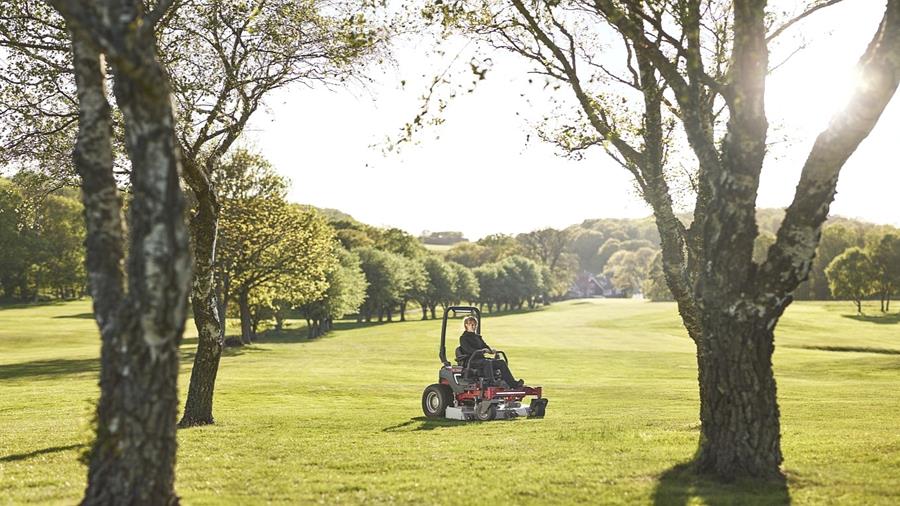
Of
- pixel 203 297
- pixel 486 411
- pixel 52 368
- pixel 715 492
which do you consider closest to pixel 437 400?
pixel 486 411

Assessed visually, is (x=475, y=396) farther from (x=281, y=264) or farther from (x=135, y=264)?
(x=281, y=264)

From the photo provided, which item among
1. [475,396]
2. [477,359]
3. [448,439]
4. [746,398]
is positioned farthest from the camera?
[477,359]

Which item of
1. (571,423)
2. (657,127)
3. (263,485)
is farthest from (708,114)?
(263,485)

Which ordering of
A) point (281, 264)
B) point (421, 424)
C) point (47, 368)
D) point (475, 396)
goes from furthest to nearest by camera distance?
point (281, 264) → point (47, 368) → point (475, 396) → point (421, 424)

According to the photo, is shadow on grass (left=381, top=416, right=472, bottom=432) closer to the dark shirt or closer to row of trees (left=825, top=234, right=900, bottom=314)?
the dark shirt

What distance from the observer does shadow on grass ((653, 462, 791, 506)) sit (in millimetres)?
7867

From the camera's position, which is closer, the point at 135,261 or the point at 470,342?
the point at 135,261

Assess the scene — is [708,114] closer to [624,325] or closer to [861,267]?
[624,325]

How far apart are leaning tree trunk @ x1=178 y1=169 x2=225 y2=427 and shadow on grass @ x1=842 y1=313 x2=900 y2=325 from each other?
73.1 meters

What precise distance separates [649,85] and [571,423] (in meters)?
7.05

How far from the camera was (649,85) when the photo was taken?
48.7ft

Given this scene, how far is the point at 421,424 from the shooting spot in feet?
54.9

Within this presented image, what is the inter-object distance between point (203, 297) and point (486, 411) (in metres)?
6.37

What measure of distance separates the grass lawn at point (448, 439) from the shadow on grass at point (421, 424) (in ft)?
0.15
